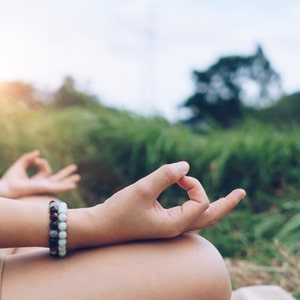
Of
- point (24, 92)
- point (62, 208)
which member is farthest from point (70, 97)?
point (62, 208)

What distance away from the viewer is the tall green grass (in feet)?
8.50

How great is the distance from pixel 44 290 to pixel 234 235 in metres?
1.74

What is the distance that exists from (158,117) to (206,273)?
8.54ft

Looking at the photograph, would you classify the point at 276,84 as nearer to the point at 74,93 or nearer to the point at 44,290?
the point at 74,93

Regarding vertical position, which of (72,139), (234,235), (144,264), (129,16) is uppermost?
(129,16)

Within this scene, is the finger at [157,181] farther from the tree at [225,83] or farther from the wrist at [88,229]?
the tree at [225,83]

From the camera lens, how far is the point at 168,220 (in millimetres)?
859

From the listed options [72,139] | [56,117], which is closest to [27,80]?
[56,117]

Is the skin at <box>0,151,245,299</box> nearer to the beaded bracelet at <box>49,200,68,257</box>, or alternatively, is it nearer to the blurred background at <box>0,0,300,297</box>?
the beaded bracelet at <box>49,200,68,257</box>

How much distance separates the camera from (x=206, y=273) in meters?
0.86

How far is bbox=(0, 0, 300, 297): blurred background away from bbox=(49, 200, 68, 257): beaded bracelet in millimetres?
1111

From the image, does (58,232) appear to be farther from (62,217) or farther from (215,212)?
(215,212)

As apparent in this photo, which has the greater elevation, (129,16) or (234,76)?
(129,16)

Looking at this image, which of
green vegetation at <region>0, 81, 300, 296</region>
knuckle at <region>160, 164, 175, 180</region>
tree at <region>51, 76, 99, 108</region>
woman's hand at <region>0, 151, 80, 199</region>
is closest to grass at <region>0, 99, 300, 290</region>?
green vegetation at <region>0, 81, 300, 296</region>
